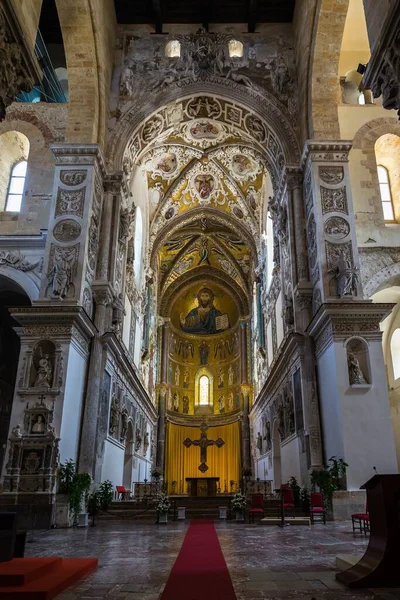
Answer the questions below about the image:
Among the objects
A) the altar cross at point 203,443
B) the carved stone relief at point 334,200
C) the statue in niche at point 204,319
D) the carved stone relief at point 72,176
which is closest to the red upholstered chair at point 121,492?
the carved stone relief at point 72,176

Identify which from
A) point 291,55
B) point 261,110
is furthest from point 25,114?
point 291,55

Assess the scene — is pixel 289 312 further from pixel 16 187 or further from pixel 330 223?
pixel 16 187

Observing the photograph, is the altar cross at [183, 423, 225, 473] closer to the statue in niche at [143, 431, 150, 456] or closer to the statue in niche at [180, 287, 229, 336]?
the statue in niche at [143, 431, 150, 456]

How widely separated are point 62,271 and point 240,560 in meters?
10.6

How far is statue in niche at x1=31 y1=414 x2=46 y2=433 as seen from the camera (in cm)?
1334

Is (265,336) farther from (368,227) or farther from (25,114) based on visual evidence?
(25,114)

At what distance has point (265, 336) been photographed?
27047 mm

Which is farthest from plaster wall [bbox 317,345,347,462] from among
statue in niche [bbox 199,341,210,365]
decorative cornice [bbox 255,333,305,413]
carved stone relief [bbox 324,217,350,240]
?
statue in niche [bbox 199,341,210,365]

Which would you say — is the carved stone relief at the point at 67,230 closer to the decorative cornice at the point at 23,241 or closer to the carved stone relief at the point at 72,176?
the decorative cornice at the point at 23,241

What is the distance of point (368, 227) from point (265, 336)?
1083cm

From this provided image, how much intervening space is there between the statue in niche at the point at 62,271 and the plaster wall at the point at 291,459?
8.97 meters

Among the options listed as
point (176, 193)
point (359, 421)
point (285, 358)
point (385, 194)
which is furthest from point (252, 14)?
point (359, 421)

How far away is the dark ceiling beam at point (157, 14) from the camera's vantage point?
19.7 m

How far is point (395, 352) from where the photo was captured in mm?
20703
